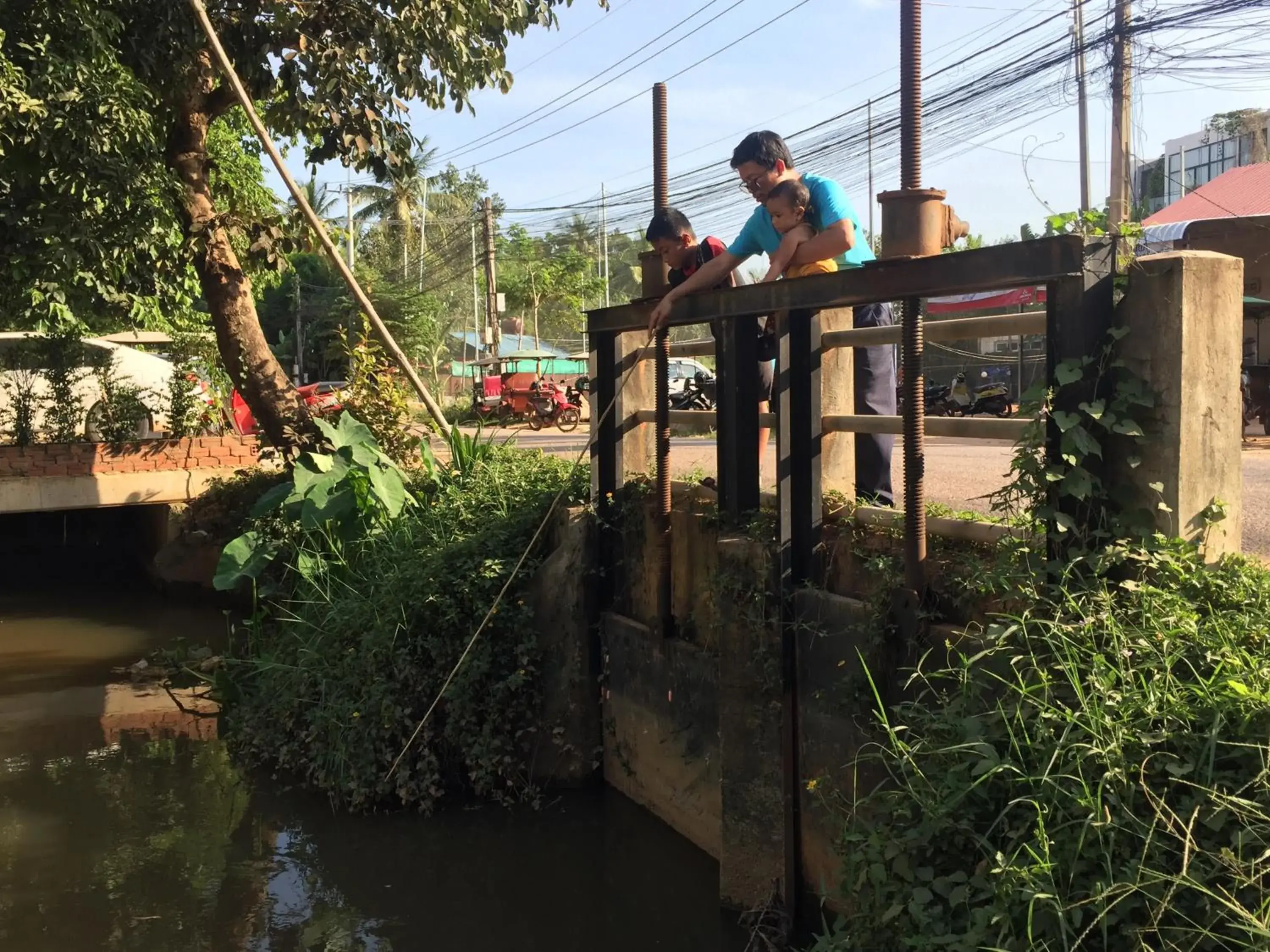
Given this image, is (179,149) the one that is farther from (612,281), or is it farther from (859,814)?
(612,281)

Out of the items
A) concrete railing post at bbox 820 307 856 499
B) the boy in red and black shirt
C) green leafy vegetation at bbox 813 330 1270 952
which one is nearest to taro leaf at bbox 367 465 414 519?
the boy in red and black shirt

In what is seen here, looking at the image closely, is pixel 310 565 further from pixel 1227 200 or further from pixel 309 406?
pixel 1227 200

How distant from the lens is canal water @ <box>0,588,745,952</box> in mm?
4883

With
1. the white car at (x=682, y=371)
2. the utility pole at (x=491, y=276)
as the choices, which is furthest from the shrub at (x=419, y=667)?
the utility pole at (x=491, y=276)

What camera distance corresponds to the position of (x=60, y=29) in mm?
8312

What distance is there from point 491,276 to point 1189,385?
105 feet

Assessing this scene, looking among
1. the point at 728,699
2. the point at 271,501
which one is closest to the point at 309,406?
the point at 271,501

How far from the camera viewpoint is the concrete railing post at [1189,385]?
3.15 meters

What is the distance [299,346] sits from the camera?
1594 inches

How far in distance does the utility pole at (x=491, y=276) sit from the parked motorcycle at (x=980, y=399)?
706 inches

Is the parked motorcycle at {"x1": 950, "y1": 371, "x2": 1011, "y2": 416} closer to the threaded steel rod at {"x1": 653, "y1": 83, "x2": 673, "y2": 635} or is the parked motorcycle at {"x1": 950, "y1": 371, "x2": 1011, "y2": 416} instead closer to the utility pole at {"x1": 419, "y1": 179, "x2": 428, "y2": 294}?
the threaded steel rod at {"x1": 653, "y1": 83, "x2": 673, "y2": 635}

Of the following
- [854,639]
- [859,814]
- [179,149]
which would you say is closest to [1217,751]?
[859,814]

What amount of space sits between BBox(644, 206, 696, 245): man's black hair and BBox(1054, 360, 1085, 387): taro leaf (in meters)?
2.51

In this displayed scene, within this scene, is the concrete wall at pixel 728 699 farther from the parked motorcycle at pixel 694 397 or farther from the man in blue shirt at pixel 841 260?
the parked motorcycle at pixel 694 397
